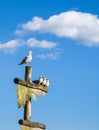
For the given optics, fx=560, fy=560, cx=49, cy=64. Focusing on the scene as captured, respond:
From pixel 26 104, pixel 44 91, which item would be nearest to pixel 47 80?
pixel 44 91

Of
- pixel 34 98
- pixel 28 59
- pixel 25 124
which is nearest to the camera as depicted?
pixel 25 124

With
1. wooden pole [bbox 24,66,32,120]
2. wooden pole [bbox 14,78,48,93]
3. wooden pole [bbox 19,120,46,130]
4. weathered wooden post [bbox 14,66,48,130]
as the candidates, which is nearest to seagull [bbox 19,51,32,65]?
wooden pole [bbox 14,78,48,93]

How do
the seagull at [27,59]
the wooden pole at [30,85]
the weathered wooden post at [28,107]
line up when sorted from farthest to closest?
the seagull at [27,59], the wooden pole at [30,85], the weathered wooden post at [28,107]

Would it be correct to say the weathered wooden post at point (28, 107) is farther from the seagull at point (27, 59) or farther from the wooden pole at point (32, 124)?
the seagull at point (27, 59)

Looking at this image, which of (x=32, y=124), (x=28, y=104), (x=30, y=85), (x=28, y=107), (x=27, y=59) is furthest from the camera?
(x=27, y=59)

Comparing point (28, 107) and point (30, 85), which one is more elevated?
point (30, 85)

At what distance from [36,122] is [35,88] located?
61.5 inches

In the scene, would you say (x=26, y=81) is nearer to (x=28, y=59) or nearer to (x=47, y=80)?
(x=47, y=80)

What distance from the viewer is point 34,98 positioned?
861 inches

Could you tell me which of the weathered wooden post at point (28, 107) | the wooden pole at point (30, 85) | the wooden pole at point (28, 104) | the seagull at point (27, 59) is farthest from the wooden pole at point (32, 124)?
the seagull at point (27, 59)

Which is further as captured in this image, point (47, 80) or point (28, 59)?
point (28, 59)

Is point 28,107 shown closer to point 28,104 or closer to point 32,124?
point 28,104

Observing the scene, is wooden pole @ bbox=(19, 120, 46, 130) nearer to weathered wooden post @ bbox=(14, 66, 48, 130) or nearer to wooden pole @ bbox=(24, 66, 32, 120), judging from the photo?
weathered wooden post @ bbox=(14, 66, 48, 130)

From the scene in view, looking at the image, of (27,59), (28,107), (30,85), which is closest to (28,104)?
(28,107)
